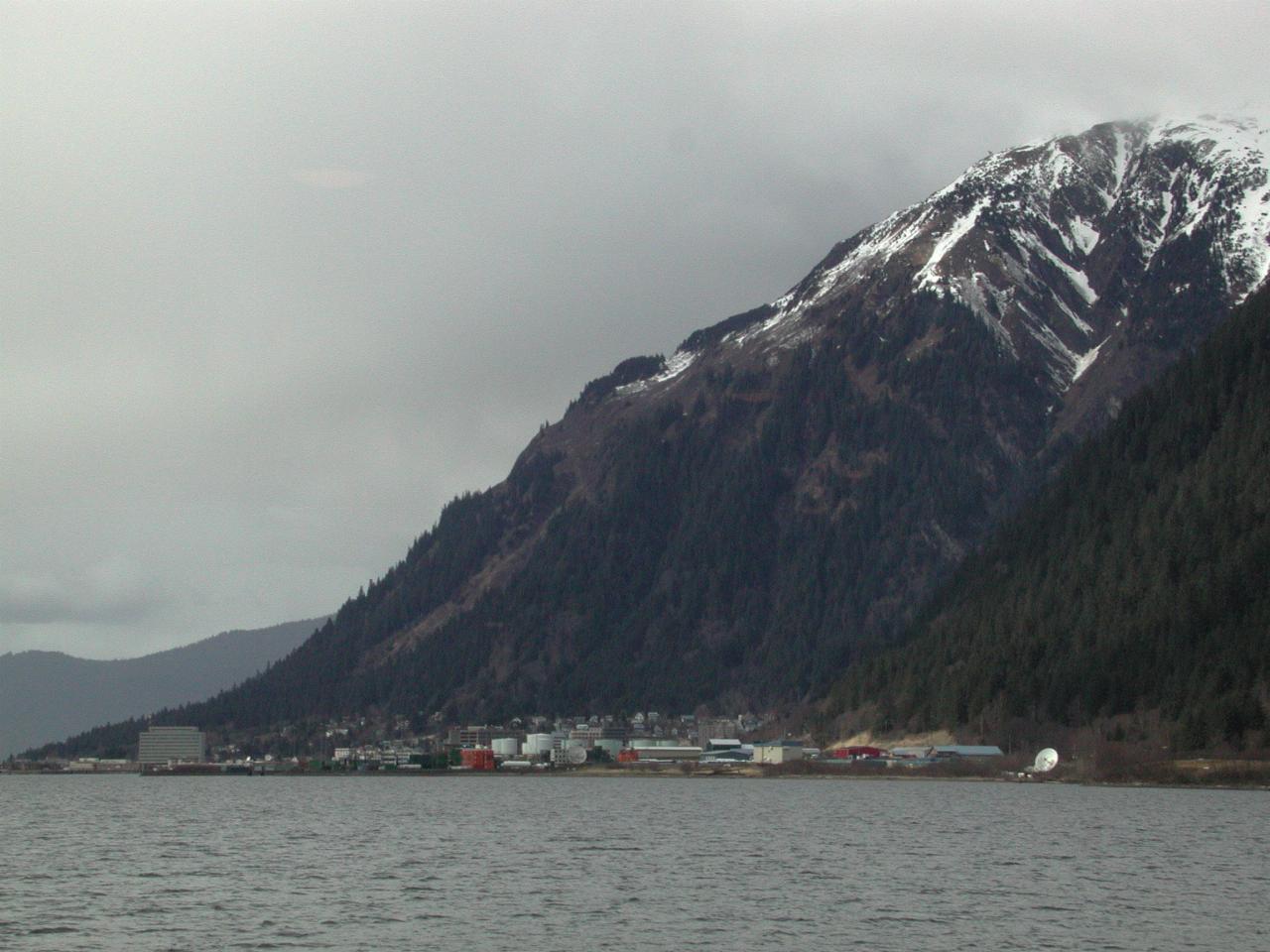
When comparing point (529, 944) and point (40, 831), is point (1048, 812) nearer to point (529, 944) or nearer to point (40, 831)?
point (40, 831)

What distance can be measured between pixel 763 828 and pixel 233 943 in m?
96.1

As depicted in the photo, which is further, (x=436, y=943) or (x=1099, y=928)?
(x=1099, y=928)

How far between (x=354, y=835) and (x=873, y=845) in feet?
162

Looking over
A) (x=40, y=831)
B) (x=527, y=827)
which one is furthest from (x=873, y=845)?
(x=40, y=831)

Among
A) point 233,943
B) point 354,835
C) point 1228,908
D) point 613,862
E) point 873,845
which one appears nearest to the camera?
point 233,943

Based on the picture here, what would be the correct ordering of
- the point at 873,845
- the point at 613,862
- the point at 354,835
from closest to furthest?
the point at 613,862 < the point at 873,845 < the point at 354,835

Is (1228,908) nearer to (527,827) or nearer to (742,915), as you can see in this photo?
(742,915)

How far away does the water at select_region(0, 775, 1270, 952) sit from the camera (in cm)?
9462

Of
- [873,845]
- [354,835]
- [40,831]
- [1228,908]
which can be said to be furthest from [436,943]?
[40,831]

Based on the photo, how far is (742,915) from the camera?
103375 mm

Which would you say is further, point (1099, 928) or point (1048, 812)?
point (1048, 812)

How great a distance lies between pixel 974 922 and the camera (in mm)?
100000

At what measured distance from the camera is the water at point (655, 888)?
94625 millimetres

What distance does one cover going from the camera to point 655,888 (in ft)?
387
